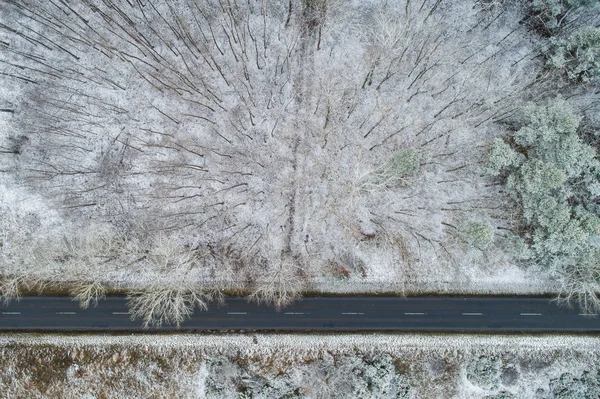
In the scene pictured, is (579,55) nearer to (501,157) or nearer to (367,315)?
(501,157)

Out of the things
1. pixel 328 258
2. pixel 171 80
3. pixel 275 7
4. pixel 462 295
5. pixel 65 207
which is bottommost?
pixel 462 295

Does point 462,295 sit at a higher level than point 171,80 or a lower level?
lower

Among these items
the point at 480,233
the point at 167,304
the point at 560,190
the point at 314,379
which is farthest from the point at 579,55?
→ the point at 167,304

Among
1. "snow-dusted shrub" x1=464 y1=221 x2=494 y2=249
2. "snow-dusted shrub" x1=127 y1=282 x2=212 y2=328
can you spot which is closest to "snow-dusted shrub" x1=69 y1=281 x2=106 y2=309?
"snow-dusted shrub" x1=127 y1=282 x2=212 y2=328

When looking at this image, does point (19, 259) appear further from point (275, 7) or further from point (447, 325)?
point (447, 325)

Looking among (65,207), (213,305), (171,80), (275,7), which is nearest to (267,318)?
(213,305)

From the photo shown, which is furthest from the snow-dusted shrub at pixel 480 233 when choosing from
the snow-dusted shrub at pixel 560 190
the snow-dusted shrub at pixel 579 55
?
the snow-dusted shrub at pixel 579 55
